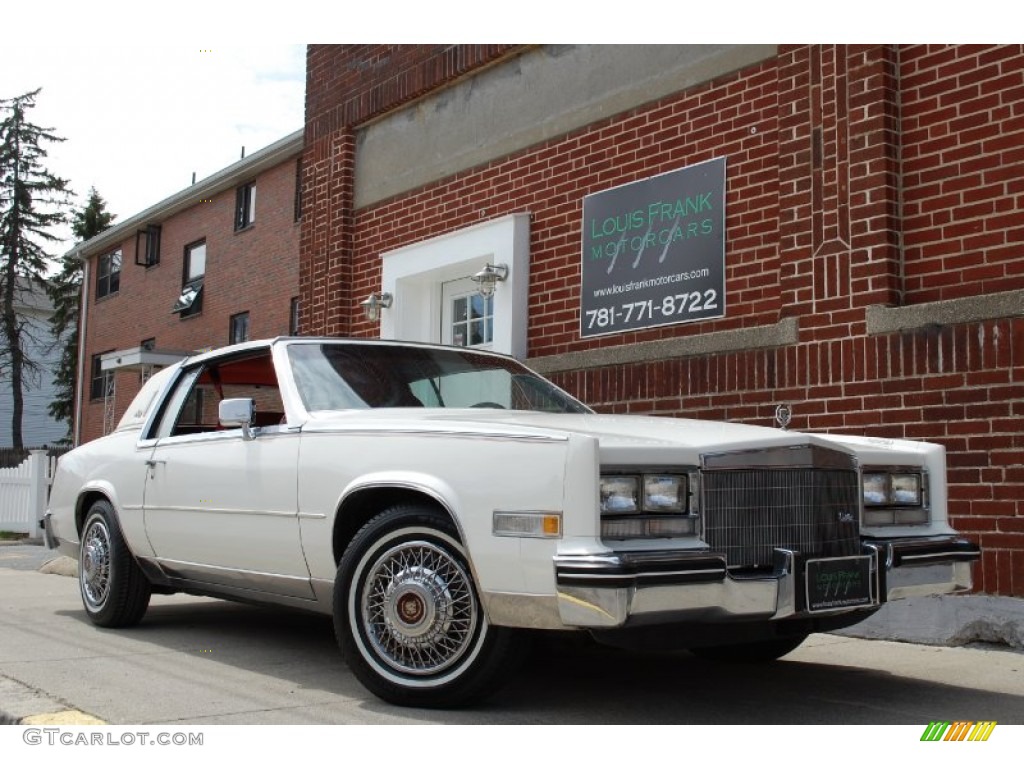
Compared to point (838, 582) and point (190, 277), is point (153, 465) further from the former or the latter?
point (190, 277)

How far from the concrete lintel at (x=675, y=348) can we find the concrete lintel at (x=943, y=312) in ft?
2.24

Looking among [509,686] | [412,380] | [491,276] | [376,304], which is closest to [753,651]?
[509,686]

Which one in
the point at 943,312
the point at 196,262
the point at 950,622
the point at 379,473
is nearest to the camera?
the point at 379,473

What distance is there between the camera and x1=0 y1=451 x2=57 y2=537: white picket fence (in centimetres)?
1708

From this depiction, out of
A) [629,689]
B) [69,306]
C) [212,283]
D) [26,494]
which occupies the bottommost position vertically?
[629,689]

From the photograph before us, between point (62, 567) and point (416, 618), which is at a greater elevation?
point (416, 618)

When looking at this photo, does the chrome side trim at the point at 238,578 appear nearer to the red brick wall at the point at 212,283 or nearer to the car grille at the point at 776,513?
the car grille at the point at 776,513

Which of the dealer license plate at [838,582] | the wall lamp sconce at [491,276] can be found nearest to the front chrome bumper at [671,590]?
the dealer license plate at [838,582]

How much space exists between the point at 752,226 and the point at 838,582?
14.3 ft

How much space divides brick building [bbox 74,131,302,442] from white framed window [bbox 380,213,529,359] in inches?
327

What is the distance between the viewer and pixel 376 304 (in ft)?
38.3

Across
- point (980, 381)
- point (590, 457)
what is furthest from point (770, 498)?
point (980, 381)

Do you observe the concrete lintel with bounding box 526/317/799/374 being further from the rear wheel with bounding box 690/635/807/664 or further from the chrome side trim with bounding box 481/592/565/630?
the chrome side trim with bounding box 481/592/565/630
